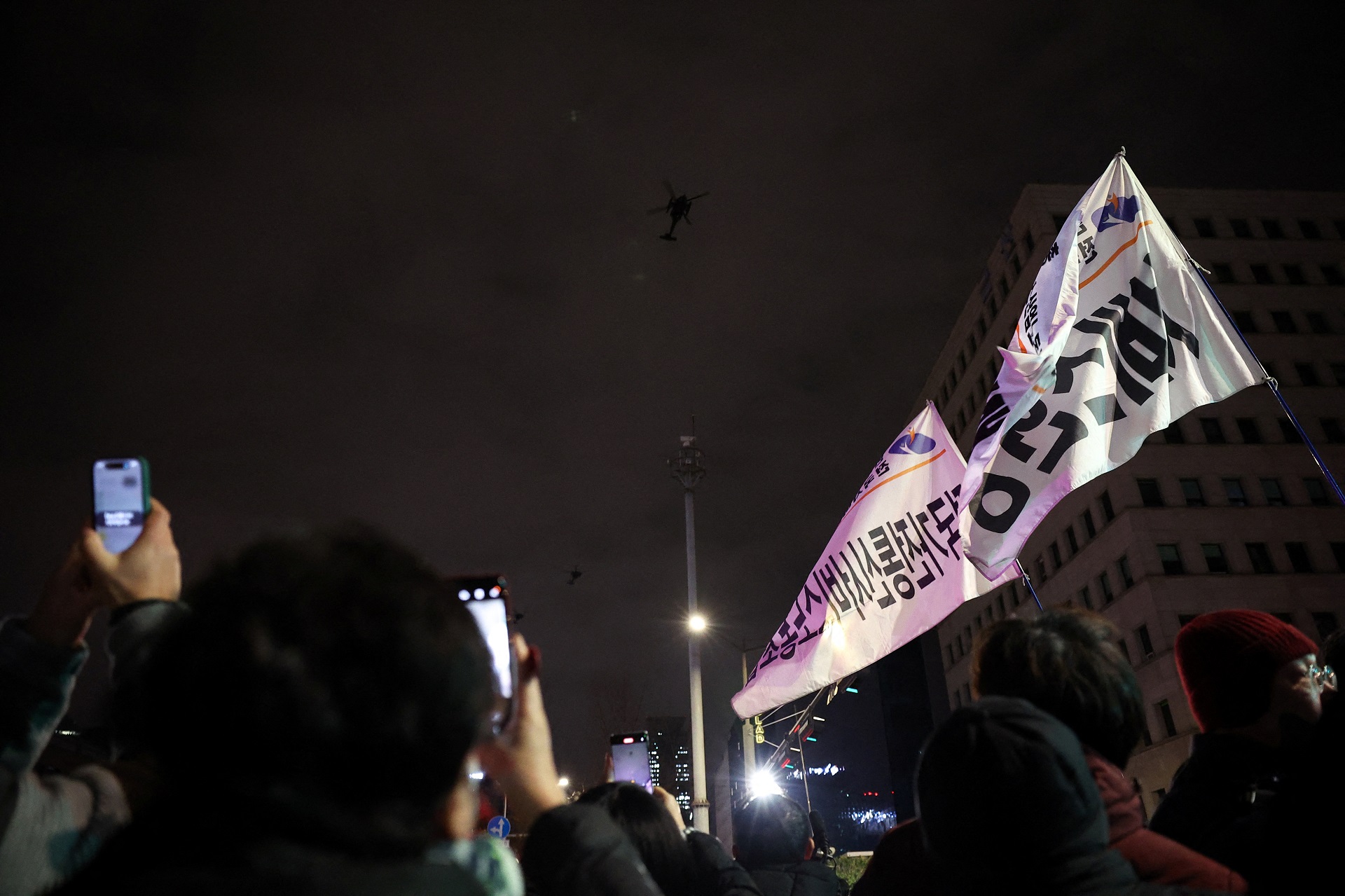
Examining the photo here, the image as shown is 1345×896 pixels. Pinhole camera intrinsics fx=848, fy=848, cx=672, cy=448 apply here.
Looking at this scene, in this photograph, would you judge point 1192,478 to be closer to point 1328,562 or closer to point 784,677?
point 1328,562

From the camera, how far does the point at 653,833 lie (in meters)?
3.04

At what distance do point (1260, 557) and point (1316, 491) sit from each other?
4930 millimetres

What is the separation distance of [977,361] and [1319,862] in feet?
187

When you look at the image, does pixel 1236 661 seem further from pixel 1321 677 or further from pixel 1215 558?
pixel 1215 558

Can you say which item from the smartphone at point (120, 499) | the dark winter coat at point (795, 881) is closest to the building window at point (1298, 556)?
the dark winter coat at point (795, 881)

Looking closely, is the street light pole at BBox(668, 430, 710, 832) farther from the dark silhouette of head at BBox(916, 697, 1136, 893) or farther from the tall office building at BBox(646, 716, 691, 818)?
the tall office building at BBox(646, 716, 691, 818)

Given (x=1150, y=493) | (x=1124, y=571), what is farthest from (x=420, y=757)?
(x=1150, y=493)

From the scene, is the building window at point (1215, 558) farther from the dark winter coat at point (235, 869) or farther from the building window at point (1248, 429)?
the dark winter coat at point (235, 869)

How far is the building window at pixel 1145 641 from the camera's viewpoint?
1523 inches

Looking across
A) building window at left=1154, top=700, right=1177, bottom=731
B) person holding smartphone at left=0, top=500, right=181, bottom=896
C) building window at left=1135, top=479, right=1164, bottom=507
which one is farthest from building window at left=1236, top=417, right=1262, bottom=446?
person holding smartphone at left=0, top=500, right=181, bottom=896

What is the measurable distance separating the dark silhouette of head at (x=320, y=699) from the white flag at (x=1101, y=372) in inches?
227

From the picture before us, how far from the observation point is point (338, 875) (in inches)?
34.5

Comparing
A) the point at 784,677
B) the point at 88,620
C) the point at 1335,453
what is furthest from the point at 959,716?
the point at 1335,453

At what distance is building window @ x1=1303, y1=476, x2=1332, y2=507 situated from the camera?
1634 inches
